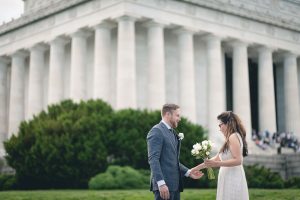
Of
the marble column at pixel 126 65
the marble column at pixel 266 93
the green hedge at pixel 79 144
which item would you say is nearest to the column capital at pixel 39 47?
the marble column at pixel 126 65

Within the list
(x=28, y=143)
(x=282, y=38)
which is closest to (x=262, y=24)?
(x=282, y=38)

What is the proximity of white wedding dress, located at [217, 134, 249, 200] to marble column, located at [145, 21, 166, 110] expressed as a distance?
167 ft

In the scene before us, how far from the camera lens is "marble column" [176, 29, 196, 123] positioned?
69562 mm

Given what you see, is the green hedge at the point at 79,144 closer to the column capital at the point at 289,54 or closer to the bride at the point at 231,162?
the bride at the point at 231,162

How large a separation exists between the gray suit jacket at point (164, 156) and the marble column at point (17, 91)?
69.7m

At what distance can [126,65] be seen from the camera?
214ft

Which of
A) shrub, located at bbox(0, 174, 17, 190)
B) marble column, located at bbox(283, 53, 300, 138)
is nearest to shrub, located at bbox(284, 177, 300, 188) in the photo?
shrub, located at bbox(0, 174, 17, 190)

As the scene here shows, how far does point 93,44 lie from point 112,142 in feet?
96.8

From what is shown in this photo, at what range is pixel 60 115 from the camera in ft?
165

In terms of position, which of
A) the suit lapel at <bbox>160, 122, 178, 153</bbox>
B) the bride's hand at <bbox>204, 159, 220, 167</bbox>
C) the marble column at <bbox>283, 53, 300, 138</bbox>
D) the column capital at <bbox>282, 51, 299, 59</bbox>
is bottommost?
the bride's hand at <bbox>204, 159, 220, 167</bbox>

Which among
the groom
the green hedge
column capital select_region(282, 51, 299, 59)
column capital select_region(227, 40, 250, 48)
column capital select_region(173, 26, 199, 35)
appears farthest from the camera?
column capital select_region(282, 51, 299, 59)

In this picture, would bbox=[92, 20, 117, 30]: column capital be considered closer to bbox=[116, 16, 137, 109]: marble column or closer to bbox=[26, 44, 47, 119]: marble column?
bbox=[116, 16, 137, 109]: marble column

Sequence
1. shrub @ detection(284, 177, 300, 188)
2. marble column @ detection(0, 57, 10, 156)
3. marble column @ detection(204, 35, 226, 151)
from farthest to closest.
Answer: marble column @ detection(0, 57, 10, 156) → marble column @ detection(204, 35, 226, 151) → shrub @ detection(284, 177, 300, 188)

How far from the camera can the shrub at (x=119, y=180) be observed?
41.7 metres
